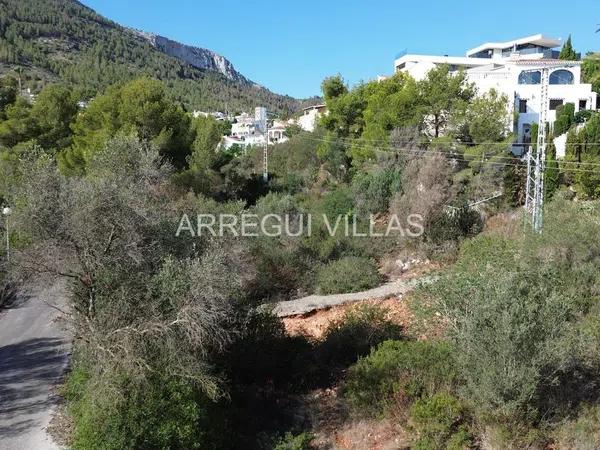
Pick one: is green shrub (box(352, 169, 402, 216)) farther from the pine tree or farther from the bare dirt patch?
the pine tree

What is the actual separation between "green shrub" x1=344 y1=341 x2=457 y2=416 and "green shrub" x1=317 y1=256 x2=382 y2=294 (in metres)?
6.58

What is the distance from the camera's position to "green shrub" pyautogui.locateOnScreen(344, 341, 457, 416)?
8.24m

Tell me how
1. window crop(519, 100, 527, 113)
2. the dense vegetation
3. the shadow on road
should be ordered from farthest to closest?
window crop(519, 100, 527, 113) → the shadow on road → the dense vegetation

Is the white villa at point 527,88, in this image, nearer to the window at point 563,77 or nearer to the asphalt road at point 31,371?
the window at point 563,77

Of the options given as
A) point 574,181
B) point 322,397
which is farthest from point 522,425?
point 574,181

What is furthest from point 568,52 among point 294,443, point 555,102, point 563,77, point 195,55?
point 195,55

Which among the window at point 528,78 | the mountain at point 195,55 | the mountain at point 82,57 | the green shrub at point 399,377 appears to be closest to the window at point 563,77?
the window at point 528,78

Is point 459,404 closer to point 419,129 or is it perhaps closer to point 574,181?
point 574,181

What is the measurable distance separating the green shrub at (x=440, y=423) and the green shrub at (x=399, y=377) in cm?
42

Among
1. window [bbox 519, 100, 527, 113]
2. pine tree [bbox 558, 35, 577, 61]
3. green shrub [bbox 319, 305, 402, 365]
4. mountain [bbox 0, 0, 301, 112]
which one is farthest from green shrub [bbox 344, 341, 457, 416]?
mountain [bbox 0, 0, 301, 112]

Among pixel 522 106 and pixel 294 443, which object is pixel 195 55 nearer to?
pixel 522 106

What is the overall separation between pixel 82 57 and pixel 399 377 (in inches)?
2895

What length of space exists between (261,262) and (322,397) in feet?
22.3

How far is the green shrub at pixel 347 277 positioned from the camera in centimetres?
1583
